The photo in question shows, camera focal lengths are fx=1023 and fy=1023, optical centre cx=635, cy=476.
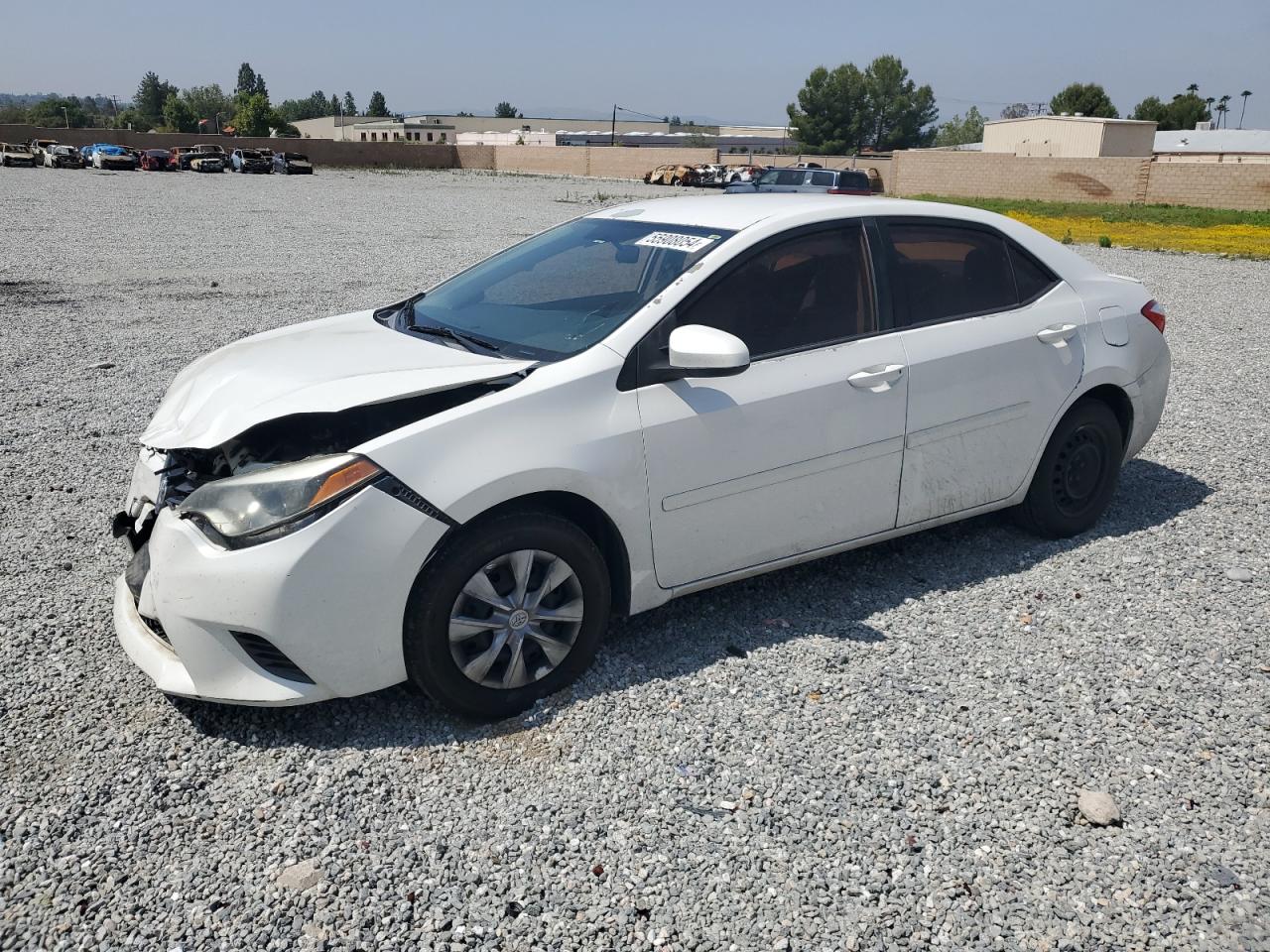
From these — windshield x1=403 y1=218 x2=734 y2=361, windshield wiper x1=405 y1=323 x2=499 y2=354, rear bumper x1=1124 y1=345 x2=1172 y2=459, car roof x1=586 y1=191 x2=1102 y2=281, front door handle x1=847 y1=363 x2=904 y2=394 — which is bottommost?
rear bumper x1=1124 y1=345 x2=1172 y2=459

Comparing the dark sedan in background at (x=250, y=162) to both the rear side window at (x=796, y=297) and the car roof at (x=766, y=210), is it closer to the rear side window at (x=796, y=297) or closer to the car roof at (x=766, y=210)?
the car roof at (x=766, y=210)

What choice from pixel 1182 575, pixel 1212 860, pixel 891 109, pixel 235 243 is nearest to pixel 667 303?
pixel 1212 860

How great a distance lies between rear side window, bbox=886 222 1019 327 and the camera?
4.49 m

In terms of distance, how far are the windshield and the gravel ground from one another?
1287mm

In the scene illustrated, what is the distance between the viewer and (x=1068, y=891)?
2.82 metres

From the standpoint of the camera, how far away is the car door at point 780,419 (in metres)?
3.79

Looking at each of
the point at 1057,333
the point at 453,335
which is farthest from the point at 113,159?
the point at 1057,333

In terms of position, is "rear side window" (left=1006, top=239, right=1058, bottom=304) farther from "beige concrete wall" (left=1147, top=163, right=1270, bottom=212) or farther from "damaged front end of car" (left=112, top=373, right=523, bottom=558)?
Answer: "beige concrete wall" (left=1147, top=163, right=1270, bottom=212)

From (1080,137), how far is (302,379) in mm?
61850

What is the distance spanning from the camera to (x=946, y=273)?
4664 mm

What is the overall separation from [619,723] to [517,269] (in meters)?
2.19

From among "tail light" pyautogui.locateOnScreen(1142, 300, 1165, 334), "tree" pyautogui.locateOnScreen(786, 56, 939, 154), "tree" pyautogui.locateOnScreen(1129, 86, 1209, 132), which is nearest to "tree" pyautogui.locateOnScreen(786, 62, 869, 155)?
"tree" pyautogui.locateOnScreen(786, 56, 939, 154)

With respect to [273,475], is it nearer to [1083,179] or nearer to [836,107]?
[1083,179]

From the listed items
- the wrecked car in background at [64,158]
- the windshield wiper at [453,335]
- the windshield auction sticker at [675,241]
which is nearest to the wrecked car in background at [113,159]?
the wrecked car in background at [64,158]
